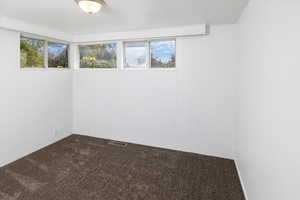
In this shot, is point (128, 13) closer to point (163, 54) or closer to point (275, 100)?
point (163, 54)

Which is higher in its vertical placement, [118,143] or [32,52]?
[32,52]

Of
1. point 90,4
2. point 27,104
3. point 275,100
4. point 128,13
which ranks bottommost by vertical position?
point 27,104

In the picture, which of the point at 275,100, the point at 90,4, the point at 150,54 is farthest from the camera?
the point at 150,54

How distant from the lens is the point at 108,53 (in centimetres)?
392

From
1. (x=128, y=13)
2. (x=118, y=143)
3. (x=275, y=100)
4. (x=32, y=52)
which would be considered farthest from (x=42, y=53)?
(x=275, y=100)

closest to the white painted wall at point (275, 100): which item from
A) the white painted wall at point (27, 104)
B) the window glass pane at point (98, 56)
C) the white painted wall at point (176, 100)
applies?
the white painted wall at point (176, 100)

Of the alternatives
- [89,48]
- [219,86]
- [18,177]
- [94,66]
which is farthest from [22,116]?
[219,86]

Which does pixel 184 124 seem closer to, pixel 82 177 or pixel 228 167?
pixel 228 167

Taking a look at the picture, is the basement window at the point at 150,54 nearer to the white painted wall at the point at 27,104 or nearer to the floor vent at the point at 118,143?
the white painted wall at the point at 27,104


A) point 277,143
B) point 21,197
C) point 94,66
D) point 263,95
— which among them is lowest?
point 21,197

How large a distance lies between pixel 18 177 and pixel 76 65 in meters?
2.53

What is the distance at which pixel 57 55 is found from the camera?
3.81 m

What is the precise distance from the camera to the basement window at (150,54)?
3.45m

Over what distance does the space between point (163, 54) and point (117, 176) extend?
2.36 meters
